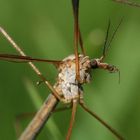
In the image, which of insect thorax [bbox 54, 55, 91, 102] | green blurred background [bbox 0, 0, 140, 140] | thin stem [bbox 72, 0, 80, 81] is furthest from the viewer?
green blurred background [bbox 0, 0, 140, 140]

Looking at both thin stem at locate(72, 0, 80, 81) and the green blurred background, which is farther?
the green blurred background

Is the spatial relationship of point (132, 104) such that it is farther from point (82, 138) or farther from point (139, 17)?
point (139, 17)

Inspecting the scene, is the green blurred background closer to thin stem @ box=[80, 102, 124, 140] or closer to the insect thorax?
thin stem @ box=[80, 102, 124, 140]

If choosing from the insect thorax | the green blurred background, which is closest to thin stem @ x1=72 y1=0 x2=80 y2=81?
the insect thorax

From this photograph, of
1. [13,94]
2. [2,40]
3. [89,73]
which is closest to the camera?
A: [89,73]

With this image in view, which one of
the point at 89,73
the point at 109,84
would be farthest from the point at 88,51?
the point at 89,73

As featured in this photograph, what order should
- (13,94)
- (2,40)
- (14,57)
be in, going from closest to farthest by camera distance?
(14,57)
(13,94)
(2,40)

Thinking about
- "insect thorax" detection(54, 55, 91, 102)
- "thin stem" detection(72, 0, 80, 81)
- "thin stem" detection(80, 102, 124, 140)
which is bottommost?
"thin stem" detection(80, 102, 124, 140)
